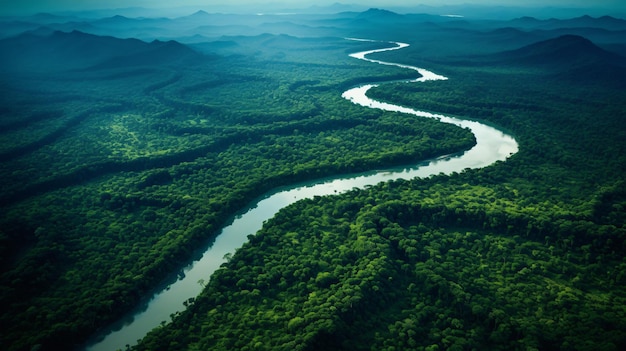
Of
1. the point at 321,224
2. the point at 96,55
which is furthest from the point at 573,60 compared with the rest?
the point at 96,55

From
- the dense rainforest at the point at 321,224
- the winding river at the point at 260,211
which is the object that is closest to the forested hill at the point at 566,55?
the dense rainforest at the point at 321,224

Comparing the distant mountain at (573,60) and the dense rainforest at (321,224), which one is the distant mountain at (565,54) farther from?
the dense rainforest at (321,224)

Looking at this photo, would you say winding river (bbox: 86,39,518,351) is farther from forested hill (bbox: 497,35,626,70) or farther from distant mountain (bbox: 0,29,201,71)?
distant mountain (bbox: 0,29,201,71)

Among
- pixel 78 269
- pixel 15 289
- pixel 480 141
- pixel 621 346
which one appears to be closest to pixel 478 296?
pixel 621 346

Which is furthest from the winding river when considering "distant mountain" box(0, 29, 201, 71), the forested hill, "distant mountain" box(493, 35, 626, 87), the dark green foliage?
"distant mountain" box(0, 29, 201, 71)

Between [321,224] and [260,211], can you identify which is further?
[260,211]

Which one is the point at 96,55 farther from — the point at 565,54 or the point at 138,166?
the point at 565,54
